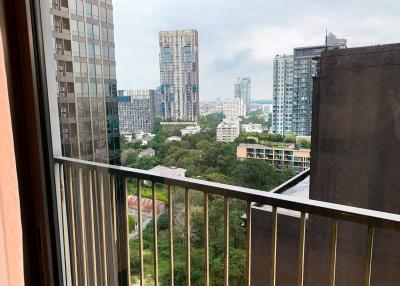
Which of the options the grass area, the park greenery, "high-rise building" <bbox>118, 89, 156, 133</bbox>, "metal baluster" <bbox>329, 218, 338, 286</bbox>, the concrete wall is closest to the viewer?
the concrete wall

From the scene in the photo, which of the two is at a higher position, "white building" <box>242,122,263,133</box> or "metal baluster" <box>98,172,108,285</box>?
"white building" <box>242,122,263,133</box>

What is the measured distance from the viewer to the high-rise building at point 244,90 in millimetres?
1151

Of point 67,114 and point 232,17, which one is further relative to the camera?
point 67,114

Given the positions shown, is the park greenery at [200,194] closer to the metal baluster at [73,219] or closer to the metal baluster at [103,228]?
the metal baluster at [103,228]

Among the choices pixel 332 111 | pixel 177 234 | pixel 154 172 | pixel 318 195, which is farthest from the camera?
pixel 177 234

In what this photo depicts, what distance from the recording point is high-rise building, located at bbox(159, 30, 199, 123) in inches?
51.8

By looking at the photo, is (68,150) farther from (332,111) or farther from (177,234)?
(332,111)

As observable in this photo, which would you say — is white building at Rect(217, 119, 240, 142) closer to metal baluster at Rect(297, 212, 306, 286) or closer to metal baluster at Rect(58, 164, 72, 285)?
metal baluster at Rect(297, 212, 306, 286)

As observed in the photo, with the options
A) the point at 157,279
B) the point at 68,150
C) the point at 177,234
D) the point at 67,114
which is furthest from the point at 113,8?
the point at 157,279

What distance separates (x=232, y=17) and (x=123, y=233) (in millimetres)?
1265

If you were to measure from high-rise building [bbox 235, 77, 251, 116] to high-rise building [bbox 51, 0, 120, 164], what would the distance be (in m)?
0.66

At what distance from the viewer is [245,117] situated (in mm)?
1155

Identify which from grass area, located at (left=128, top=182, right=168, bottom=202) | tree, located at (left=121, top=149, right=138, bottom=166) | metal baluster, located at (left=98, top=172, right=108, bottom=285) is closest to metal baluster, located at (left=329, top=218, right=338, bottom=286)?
grass area, located at (left=128, top=182, right=168, bottom=202)

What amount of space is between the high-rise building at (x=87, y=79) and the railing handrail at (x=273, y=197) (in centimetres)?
7
